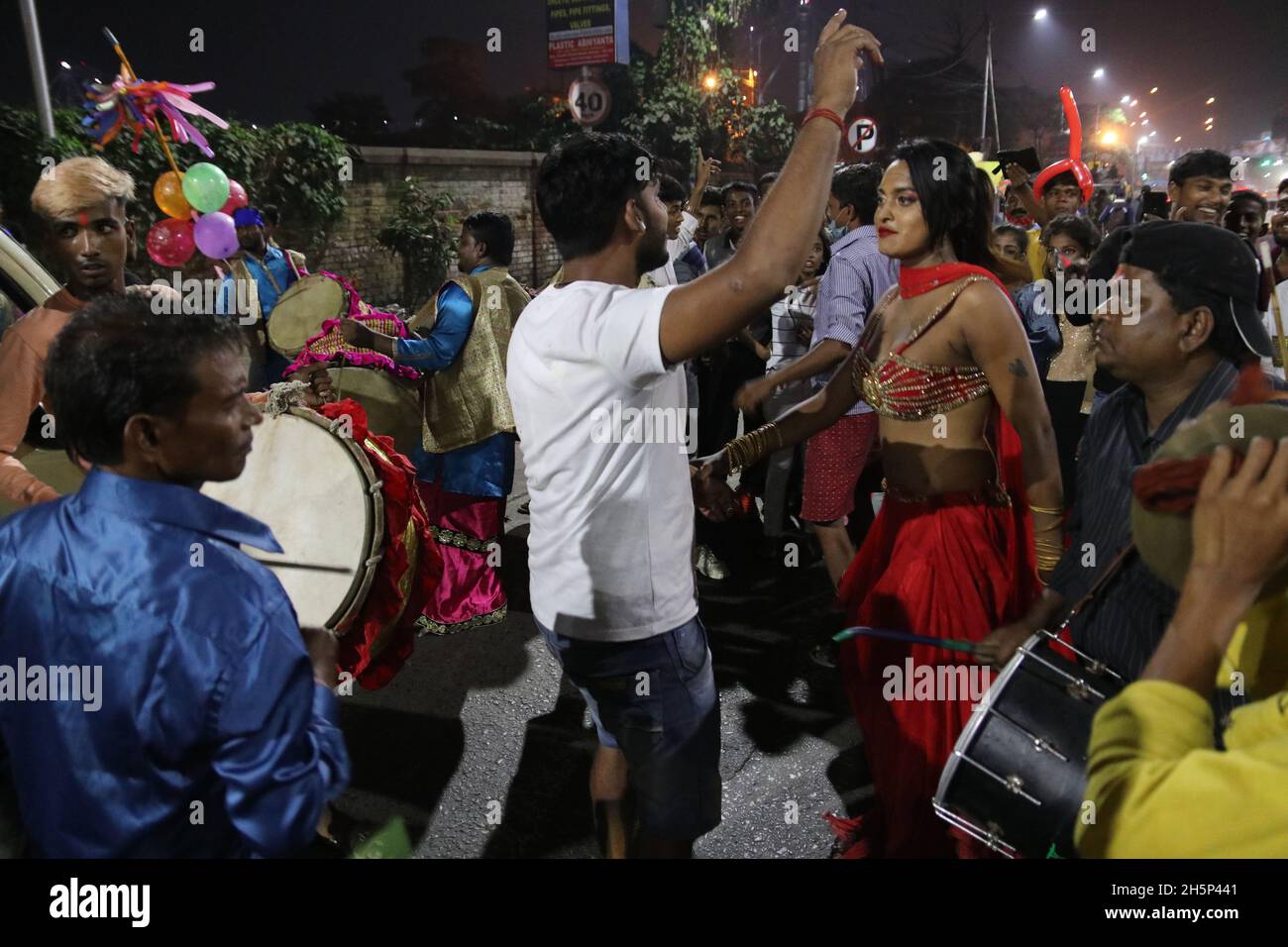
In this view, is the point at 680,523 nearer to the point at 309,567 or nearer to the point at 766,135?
the point at 309,567

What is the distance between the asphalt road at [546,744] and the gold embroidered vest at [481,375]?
1.00 m

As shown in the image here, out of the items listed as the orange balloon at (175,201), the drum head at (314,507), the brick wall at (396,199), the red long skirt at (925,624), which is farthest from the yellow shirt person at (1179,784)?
the brick wall at (396,199)

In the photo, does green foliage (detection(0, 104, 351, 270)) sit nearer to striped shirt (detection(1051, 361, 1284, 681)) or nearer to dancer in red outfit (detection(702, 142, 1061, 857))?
dancer in red outfit (detection(702, 142, 1061, 857))

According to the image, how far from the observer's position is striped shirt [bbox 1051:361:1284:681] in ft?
5.66

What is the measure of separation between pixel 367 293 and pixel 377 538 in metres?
14.2

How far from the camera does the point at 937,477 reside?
2637mm

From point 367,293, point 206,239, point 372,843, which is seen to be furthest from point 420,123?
point 372,843

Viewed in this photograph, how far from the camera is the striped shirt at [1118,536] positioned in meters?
1.73

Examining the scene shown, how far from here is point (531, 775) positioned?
3.19m

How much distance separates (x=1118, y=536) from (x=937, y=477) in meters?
0.77

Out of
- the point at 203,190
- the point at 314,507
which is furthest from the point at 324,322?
the point at 203,190

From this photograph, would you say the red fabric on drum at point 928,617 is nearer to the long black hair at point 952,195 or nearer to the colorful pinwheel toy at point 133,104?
the long black hair at point 952,195
